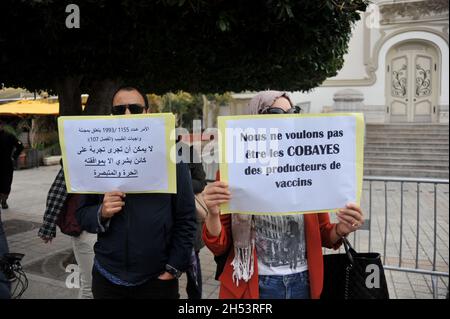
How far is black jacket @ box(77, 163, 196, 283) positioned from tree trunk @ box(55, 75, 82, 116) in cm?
292

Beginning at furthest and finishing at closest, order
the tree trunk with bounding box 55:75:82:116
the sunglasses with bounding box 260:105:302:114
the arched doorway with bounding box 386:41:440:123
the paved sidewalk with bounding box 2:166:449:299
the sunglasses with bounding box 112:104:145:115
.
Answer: the arched doorway with bounding box 386:41:440:123, the tree trunk with bounding box 55:75:82:116, the paved sidewalk with bounding box 2:166:449:299, the sunglasses with bounding box 112:104:145:115, the sunglasses with bounding box 260:105:302:114

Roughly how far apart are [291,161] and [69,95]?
3715mm

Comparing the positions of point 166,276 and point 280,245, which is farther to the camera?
point 166,276

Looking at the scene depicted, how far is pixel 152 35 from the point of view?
3.41 meters

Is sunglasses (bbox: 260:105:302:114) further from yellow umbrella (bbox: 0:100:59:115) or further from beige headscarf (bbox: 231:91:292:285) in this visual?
yellow umbrella (bbox: 0:100:59:115)

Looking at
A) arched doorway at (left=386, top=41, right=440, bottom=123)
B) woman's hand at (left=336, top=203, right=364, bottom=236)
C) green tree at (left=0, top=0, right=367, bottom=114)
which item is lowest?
woman's hand at (left=336, top=203, right=364, bottom=236)

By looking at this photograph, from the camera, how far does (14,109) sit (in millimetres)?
8648

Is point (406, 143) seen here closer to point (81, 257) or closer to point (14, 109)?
point (14, 109)

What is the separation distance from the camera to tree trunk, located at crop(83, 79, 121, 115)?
15.8 feet

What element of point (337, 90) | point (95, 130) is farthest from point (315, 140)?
point (337, 90)

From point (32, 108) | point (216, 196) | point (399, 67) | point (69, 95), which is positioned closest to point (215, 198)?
point (216, 196)

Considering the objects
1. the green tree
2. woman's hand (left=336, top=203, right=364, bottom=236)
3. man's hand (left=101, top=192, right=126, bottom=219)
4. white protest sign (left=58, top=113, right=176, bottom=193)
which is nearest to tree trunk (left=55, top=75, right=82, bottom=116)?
the green tree

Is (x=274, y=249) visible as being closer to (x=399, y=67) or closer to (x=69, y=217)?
A: (x=69, y=217)
